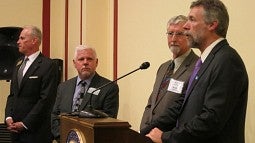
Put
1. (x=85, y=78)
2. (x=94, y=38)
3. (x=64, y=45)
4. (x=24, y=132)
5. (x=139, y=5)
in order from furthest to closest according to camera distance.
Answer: (x=64, y=45) < (x=94, y=38) < (x=139, y=5) < (x=24, y=132) < (x=85, y=78)

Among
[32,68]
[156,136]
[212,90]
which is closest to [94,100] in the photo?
[32,68]

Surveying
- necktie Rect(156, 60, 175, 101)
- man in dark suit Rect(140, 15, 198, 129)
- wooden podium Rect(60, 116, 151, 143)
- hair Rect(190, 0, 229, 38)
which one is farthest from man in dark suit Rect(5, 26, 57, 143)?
hair Rect(190, 0, 229, 38)

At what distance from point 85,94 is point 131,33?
3.28ft

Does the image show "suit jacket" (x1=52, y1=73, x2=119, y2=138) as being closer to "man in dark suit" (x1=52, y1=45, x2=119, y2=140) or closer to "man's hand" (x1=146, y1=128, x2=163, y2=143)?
"man in dark suit" (x1=52, y1=45, x2=119, y2=140)

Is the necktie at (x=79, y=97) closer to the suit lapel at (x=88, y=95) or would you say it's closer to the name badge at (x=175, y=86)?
the suit lapel at (x=88, y=95)

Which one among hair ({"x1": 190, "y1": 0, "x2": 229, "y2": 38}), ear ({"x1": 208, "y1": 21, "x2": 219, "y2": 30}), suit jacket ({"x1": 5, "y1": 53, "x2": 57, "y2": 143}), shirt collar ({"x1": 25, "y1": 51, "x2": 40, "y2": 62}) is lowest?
suit jacket ({"x1": 5, "y1": 53, "x2": 57, "y2": 143})

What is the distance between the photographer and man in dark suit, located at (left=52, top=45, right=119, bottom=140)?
3.18 meters

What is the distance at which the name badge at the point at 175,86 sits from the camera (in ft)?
8.22

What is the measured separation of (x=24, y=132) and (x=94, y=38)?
1.40m

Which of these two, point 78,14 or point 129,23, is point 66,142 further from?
point 78,14

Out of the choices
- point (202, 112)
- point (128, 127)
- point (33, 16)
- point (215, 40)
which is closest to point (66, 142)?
point (128, 127)

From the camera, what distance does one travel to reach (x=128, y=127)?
1878 millimetres

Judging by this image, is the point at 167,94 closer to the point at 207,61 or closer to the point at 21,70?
the point at 207,61

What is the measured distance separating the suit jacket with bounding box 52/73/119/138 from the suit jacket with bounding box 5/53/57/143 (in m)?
0.29
